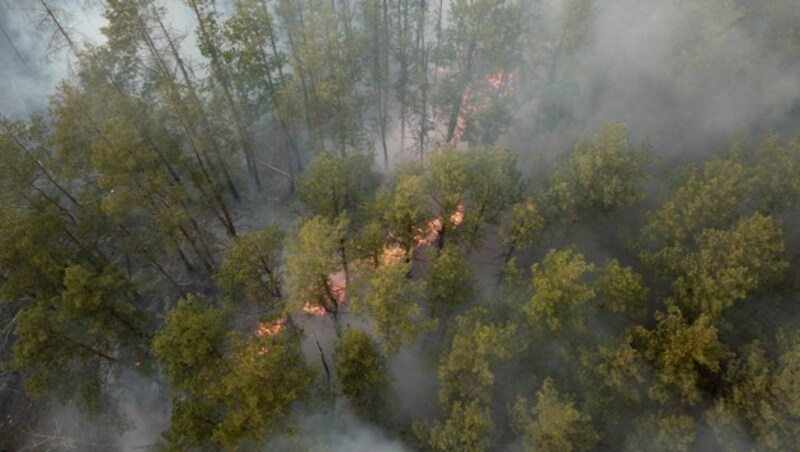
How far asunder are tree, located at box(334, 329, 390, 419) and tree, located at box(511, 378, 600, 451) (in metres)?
5.30

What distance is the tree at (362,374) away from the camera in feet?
58.5

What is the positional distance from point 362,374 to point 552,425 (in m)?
7.09

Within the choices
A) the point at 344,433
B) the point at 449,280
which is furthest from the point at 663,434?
the point at 344,433

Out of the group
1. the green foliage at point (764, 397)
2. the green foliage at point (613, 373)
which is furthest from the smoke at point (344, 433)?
the green foliage at point (764, 397)

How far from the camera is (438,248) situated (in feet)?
74.9

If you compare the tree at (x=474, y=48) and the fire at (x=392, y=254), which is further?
the tree at (x=474, y=48)

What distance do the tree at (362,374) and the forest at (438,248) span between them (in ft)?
0.47

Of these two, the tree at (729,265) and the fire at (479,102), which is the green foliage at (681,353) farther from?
the fire at (479,102)

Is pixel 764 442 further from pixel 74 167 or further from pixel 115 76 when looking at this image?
pixel 115 76

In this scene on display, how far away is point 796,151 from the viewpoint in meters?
18.4

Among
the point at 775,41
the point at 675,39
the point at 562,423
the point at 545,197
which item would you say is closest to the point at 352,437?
the point at 562,423

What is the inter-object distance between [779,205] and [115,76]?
95.2 feet

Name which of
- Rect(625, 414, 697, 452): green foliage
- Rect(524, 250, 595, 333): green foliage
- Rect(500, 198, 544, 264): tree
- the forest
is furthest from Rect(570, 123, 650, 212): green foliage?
Rect(625, 414, 697, 452): green foliage

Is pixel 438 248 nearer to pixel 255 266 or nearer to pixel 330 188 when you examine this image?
pixel 330 188
